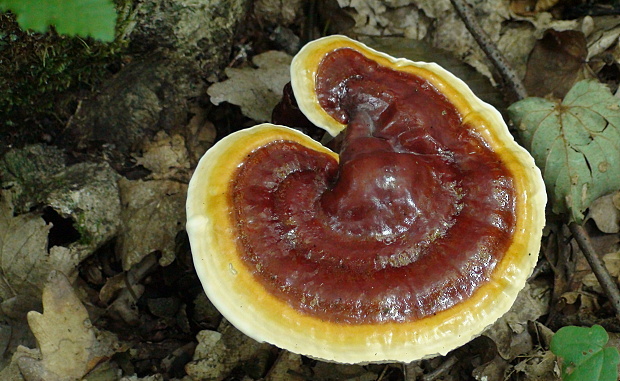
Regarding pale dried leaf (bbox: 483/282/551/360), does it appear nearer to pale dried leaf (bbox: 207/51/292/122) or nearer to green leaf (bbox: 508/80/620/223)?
green leaf (bbox: 508/80/620/223)

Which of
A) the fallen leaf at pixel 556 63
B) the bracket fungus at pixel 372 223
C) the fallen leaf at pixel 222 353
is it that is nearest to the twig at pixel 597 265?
the bracket fungus at pixel 372 223

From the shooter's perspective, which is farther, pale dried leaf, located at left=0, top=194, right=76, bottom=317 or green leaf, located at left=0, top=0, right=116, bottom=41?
pale dried leaf, located at left=0, top=194, right=76, bottom=317

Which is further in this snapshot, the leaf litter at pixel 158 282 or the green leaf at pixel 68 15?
the leaf litter at pixel 158 282

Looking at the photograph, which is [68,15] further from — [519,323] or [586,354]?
[519,323]

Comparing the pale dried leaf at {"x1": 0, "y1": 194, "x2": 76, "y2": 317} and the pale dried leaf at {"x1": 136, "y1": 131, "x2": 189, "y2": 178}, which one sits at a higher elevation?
the pale dried leaf at {"x1": 136, "y1": 131, "x2": 189, "y2": 178}

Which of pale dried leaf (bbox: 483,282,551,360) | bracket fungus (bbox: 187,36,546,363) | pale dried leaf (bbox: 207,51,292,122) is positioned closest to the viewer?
bracket fungus (bbox: 187,36,546,363)

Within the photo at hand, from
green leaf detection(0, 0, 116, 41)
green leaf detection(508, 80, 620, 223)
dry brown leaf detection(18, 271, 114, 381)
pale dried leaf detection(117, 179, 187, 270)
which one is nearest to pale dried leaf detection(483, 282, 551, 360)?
green leaf detection(508, 80, 620, 223)

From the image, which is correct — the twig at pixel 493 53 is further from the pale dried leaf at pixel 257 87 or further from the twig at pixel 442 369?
the twig at pixel 442 369
